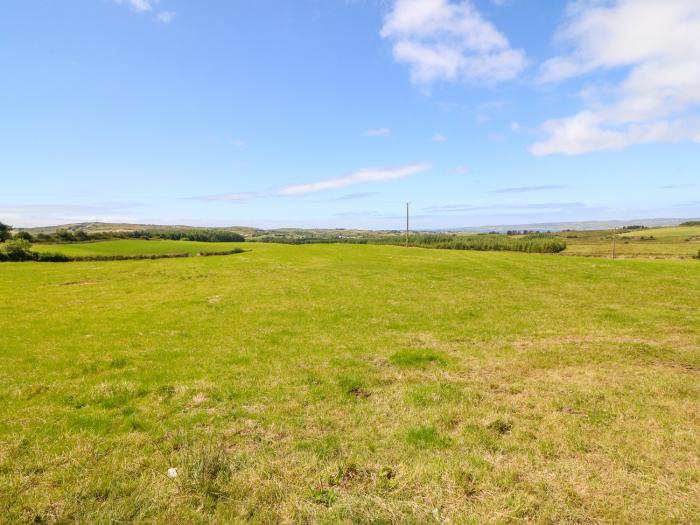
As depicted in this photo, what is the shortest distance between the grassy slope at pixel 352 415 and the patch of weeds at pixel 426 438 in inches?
1.7

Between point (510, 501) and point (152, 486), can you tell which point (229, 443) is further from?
point (510, 501)

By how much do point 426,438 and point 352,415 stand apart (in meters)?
1.98

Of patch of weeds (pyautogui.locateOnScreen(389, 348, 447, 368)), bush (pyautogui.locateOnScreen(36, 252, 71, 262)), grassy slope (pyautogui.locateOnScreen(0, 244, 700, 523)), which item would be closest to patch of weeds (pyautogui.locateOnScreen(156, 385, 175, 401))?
grassy slope (pyautogui.locateOnScreen(0, 244, 700, 523))

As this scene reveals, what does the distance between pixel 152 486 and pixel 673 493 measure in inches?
347

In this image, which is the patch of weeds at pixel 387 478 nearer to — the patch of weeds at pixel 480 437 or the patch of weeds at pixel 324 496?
the patch of weeds at pixel 324 496

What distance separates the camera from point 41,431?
7715mm

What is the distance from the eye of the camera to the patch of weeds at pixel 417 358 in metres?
12.3

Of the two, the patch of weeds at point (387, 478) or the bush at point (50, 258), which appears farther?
the bush at point (50, 258)

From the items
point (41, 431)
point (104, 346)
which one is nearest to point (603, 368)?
point (41, 431)

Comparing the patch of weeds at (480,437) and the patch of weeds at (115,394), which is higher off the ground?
the patch of weeds at (480,437)

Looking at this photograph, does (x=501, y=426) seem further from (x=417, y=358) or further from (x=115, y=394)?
(x=115, y=394)

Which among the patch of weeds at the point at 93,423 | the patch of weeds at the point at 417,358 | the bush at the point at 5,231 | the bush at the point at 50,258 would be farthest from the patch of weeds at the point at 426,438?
the bush at the point at 5,231

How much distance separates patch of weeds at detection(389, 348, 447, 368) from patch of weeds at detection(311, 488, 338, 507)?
21.9 feet

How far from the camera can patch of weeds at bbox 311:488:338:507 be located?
5621 mm
